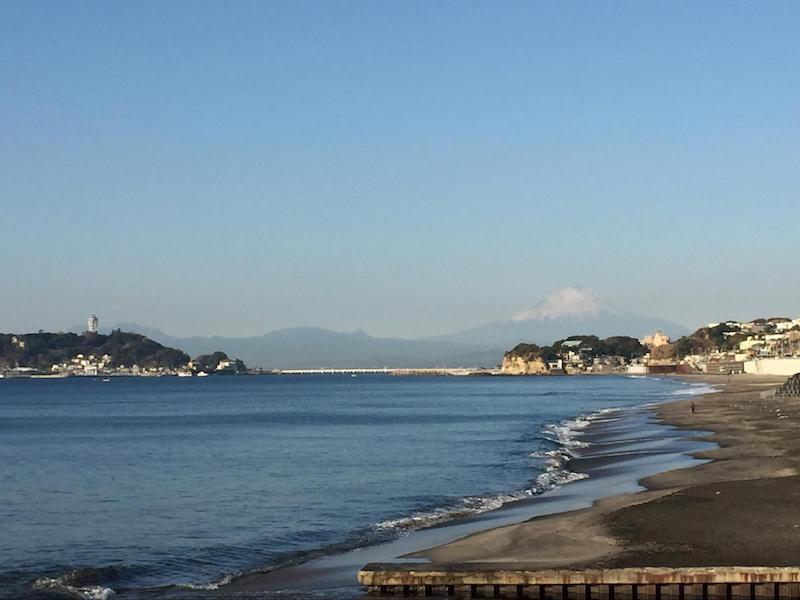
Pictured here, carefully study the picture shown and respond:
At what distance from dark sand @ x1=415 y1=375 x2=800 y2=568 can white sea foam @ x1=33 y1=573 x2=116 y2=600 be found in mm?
6899

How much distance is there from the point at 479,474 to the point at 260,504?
38.1ft

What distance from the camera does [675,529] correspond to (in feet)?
76.6

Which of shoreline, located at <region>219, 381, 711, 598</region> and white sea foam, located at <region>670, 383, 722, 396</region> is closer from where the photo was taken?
shoreline, located at <region>219, 381, 711, 598</region>

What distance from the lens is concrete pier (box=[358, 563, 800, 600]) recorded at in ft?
57.1

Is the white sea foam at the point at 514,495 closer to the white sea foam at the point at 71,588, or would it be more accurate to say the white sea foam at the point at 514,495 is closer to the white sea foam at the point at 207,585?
the white sea foam at the point at 207,585

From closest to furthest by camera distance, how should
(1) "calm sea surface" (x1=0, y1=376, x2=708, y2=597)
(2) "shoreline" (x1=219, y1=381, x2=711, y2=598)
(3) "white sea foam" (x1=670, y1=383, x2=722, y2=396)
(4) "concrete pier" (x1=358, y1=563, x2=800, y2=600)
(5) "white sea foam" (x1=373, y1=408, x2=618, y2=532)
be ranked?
(4) "concrete pier" (x1=358, y1=563, x2=800, y2=600) < (2) "shoreline" (x1=219, y1=381, x2=711, y2=598) < (1) "calm sea surface" (x1=0, y1=376, x2=708, y2=597) < (5) "white sea foam" (x1=373, y1=408, x2=618, y2=532) < (3) "white sea foam" (x1=670, y1=383, x2=722, y2=396)

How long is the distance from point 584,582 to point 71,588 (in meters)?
10.8

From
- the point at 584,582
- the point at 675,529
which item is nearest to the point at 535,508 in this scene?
the point at 675,529

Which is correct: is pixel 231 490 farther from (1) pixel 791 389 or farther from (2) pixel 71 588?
(1) pixel 791 389

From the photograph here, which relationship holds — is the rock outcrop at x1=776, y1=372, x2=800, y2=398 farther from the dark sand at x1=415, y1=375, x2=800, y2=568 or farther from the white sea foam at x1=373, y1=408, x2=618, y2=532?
the dark sand at x1=415, y1=375, x2=800, y2=568

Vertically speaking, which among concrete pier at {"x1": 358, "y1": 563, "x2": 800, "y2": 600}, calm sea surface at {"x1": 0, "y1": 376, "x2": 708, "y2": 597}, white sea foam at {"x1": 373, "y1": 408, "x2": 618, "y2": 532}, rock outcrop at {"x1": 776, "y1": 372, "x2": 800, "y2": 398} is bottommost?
calm sea surface at {"x1": 0, "y1": 376, "x2": 708, "y2": 597}

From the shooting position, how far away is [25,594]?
20.8m

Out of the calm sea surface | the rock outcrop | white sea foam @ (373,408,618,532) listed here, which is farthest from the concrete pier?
the rock outcrop

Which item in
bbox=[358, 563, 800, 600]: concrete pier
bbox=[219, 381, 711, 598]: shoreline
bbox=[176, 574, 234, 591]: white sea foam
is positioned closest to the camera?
bbox=[358, 563, 800, 600]: concrete pier
